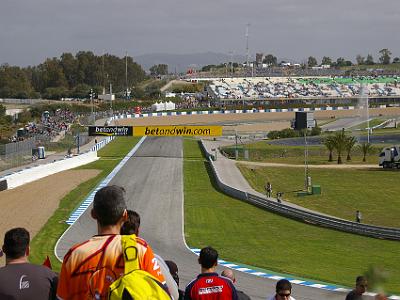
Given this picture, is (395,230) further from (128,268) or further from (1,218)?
(128,268)

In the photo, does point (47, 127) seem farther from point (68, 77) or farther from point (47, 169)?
point (68, 77)

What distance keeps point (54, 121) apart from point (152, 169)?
37.6 metres

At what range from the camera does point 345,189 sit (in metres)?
43.3

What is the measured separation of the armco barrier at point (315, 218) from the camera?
27.8m

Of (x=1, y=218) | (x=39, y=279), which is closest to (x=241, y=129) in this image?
(x=1, y=218)

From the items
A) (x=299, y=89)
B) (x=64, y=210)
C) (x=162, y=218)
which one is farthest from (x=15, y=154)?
(x=299, y=89)

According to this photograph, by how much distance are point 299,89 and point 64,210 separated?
13277 cm

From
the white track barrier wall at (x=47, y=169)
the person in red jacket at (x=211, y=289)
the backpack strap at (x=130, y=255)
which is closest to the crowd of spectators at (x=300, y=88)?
the white track barrier wall at (x=47, y=169)

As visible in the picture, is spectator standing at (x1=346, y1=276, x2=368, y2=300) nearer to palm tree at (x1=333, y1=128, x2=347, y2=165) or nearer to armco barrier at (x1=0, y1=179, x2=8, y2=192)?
armco barrier at (x1=0, y1=179, x2=8, y2=192)

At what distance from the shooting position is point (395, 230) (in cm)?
2725

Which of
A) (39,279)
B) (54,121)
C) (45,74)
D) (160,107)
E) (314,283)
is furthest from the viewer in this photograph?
(45,74)

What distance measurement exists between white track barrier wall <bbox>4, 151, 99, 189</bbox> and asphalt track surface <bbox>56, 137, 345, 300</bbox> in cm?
373

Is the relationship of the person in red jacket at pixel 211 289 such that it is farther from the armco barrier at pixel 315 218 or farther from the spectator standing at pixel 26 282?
the armco barrier at pixel 315 218

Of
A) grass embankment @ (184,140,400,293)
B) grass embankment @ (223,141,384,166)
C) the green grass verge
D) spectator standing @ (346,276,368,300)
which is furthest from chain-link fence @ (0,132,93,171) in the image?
the green grass verge
